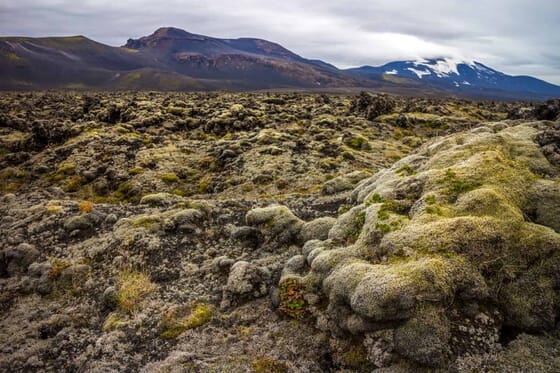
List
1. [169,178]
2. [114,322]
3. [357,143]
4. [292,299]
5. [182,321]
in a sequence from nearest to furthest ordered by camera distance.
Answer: [292,299]
[182,321]
[114,322]
[169,178]
[357,143]

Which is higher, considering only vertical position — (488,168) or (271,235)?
(488,168)

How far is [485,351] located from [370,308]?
286 cm

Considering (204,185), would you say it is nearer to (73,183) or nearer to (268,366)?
(73,183)

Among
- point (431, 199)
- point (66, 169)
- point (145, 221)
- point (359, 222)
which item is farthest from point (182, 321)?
point (66, 169)

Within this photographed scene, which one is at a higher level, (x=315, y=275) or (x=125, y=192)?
(x=315, y=275)

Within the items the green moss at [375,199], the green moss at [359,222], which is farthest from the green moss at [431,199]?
the green moss at [359,222]

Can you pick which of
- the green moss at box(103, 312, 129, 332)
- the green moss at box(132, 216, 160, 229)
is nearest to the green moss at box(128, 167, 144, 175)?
the green moss at box(132, 216, 160, 229)

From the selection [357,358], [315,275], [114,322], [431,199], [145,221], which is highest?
[431,199]

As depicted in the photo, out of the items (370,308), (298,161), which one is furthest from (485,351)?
(298,161)

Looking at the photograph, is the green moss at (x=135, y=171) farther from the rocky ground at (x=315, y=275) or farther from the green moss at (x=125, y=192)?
the rocky ground at (x=315, y=275)

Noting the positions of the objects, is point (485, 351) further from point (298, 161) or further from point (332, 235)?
point (298, 161)

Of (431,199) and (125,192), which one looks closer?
(431,199)

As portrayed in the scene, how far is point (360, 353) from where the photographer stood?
31.4 ft

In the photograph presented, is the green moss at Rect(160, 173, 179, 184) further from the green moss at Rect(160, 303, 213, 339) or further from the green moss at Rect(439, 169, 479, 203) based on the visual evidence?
the green moss at Rect(439, 169, 479, 203)
